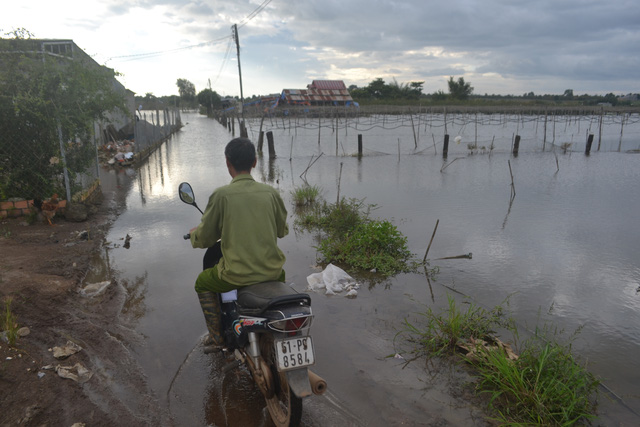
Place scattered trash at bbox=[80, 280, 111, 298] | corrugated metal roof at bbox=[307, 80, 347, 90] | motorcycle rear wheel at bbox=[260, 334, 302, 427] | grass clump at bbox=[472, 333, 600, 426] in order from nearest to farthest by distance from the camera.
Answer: motorcycle rear wheel at bbox=[260, 334, 302, 427], grass clump at bbox=[472, 333, 600, 426], scattered trash at bbox=[80, 280, 111, 298], corrugated metal roof at bbox=[307, 80, 347, 90]

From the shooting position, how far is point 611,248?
23.2 feet

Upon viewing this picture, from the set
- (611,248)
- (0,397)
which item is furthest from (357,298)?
(611,248)

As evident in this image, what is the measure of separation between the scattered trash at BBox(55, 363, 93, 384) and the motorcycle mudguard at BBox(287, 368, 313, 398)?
5.87ft

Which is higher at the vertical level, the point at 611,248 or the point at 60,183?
the point at 60,183

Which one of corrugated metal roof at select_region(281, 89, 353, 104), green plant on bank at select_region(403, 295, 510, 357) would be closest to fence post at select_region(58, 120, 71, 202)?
green plant on bank at select_region(403, 295, 510, 357)

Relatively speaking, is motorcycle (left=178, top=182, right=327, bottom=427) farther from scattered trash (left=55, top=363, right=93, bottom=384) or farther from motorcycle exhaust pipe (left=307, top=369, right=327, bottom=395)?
scattered trash (left=55, top=363, right=93, bottom=384)

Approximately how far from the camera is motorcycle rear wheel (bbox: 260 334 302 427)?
8.02ft

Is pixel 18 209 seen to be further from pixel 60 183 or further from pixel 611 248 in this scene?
pixel 611 248

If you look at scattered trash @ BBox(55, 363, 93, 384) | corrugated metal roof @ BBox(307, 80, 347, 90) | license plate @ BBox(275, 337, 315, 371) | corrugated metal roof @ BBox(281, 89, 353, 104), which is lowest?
scattered trash @ BBox(55, 363, 93, 384)

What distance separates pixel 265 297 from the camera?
8.15 ft

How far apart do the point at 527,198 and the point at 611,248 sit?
13.8 ft

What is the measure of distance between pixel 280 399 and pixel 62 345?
6.82 ft

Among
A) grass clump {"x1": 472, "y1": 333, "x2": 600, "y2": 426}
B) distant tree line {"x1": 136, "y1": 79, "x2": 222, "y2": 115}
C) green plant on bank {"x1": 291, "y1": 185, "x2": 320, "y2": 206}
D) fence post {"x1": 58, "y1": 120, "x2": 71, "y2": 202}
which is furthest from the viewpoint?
distant tree line {"x1": 136, "y1": 79, "x2": 222, "y2": 115}

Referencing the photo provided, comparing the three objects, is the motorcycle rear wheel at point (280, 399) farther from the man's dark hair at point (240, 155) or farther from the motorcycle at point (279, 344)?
the man's dark hair at point (240, 155)
